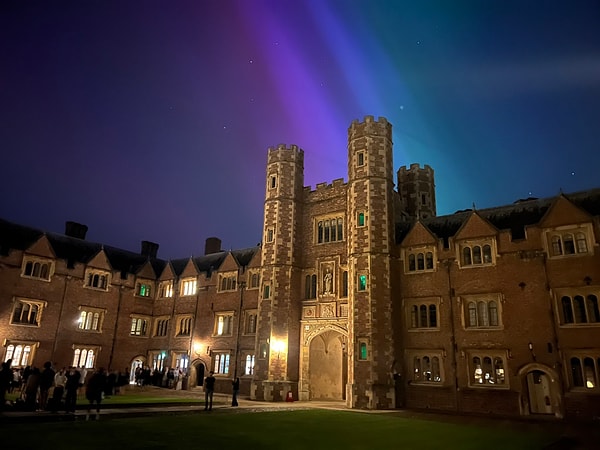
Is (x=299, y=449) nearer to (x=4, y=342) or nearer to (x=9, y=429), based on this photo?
(x=9, y=429)

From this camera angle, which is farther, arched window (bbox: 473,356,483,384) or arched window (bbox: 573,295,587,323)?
arched window (bbox: 473,356,483,384)

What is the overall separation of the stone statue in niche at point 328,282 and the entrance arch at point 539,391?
12.4 metres

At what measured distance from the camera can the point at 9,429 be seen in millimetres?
11930

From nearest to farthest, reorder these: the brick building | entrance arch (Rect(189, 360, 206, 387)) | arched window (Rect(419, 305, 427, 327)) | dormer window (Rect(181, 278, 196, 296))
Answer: the brick building → arched window (Rect(419, 305, 427, 327)) → entrance arch (Rect(189, 360, 206, 387)) → dormer window (Rect(181, 278, 196, 296))

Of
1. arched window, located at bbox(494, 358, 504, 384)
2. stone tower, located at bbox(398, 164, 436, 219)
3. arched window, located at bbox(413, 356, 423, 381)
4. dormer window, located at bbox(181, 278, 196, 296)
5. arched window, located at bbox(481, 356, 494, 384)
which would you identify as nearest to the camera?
arched window, located at bbox(494, 358, 504, 384)

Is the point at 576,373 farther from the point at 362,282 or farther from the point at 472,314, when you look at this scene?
the point at 362,282

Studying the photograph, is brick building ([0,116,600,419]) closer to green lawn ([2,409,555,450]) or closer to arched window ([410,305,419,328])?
arched window ([410,305,419,328])

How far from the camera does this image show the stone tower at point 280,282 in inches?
1160

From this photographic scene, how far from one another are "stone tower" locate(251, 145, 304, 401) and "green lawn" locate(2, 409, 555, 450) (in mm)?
11837

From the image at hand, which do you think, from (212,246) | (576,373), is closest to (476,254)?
(576,373)

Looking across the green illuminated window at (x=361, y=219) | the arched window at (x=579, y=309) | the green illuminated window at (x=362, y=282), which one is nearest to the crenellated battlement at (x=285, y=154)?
the green illuminated window at (x=361, y=219)

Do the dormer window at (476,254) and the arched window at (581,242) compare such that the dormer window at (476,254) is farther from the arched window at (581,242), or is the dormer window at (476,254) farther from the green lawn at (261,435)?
the green lawn at (261,435)

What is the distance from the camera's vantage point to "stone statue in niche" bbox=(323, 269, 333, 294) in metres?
30.3

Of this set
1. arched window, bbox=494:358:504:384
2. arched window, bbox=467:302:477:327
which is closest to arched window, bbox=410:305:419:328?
arched window, bbox=467:302:477:327
